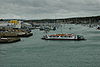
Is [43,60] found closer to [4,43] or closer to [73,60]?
[73,60]

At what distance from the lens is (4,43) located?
3503 cm

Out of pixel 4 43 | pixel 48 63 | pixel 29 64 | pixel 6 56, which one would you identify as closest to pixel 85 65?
pixel 48 63

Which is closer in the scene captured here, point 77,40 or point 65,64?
point 65,64

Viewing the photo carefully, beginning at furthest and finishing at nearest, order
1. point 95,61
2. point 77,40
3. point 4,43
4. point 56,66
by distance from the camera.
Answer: point 77,40 < point 4,43 < point 95,61 < point 56,66

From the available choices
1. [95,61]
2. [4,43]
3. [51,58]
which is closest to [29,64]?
[51,58]

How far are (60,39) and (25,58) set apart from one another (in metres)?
19.6

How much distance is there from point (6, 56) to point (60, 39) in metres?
19.2

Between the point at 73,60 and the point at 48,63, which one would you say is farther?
the point at 73,60

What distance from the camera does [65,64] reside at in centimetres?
1991

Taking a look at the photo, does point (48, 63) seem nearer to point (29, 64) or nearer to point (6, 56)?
point (29, 64)

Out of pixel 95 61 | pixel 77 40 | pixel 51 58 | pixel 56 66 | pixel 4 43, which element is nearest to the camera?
pixel 56 66

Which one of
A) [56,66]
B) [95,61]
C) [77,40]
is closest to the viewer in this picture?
[56,66]

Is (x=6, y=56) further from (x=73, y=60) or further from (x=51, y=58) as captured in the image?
(x=73, y=60)

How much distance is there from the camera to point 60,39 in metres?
41.6
